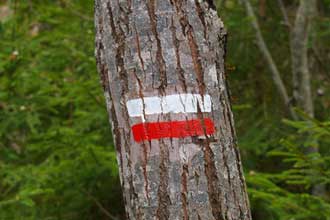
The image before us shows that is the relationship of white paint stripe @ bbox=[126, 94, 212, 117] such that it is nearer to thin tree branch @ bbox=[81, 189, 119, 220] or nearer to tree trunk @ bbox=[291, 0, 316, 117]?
thin tree branch @ bbox=[81, 189, 119, 220]

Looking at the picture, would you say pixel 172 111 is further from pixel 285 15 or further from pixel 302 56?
pixel 285 15

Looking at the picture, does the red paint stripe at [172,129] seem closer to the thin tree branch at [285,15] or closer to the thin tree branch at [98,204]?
the thin tree branch at [98,204]

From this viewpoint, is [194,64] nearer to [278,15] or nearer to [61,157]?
[61,157]

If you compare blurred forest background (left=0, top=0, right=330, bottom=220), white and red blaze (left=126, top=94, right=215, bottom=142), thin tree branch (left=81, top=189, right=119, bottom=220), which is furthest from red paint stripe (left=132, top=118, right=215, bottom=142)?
thin tree branch (left=81, top=189, right=119, bottom=220)

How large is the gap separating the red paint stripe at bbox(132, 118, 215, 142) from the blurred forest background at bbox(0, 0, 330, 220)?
2.33m

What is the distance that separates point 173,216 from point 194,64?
49 cm

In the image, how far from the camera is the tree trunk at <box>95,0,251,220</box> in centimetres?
230

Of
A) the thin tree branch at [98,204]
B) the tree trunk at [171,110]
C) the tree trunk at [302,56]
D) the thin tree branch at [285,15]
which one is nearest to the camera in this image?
the tree trunk at [171,110]

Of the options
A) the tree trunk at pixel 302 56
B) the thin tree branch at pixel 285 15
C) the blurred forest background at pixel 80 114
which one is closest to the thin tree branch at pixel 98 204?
the blurred forest background at pixel 80 114

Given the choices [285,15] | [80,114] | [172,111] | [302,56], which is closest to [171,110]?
[172,111]

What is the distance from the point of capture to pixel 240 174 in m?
2.42

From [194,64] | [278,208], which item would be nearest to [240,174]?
[194,64]

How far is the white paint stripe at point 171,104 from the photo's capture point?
2.30m

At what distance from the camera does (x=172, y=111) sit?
7.55ft
